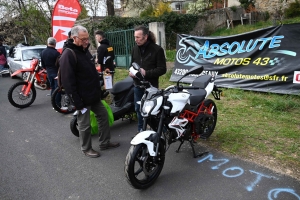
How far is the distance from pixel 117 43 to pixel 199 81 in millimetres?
9097

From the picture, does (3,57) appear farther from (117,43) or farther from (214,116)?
(214,116)

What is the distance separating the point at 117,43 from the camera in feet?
39.9

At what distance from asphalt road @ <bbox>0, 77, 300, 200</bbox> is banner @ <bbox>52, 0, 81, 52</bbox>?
492 cm

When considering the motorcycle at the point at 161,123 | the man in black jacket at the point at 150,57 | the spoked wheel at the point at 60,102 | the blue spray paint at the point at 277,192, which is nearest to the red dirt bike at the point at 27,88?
the spoked wheel at the point at 60,102

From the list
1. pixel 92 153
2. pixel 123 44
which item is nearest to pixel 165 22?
pixel 123 44

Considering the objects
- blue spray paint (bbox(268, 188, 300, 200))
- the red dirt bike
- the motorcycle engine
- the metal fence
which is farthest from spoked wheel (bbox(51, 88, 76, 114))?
the metal fence

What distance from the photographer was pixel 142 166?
111 inches

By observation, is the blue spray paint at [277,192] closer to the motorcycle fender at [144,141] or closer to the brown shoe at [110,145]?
the motorcycle fender at [144,141]

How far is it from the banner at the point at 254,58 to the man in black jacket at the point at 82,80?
4280mm

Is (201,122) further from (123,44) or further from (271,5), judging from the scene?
(271,5)

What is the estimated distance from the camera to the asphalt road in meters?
2.77

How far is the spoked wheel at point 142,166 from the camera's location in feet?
8.84

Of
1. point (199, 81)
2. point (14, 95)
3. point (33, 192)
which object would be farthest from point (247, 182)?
point (14, 95)

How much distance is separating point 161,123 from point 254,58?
177 inches
